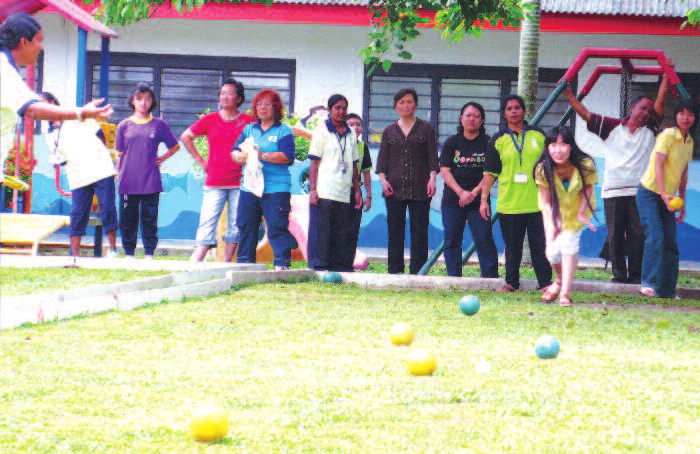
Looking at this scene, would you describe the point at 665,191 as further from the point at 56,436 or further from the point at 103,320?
the point at 56,436

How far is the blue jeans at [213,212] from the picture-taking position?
30.3 feet

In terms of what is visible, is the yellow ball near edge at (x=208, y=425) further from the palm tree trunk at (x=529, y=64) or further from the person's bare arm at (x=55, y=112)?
the palm tree trunk at (x=529, y=64)

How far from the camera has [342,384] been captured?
166 inches

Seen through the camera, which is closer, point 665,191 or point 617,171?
point 665,191

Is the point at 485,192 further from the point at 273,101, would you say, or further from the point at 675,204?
the point at 273,101

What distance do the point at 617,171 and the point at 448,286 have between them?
198 cm

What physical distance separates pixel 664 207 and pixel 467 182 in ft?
5.80

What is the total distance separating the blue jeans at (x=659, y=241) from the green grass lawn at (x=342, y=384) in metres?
1.97

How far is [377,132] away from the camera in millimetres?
15211

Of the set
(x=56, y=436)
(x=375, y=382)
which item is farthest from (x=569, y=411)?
(x=56, y=436)

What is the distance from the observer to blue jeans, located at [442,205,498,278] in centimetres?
884

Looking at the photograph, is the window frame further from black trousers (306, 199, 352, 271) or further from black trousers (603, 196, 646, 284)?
black trousers (603, 196, 646, 284)

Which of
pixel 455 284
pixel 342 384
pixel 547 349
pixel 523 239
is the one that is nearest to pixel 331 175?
pixel 455 284

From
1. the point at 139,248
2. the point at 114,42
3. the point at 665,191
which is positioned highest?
the point at 114,42
